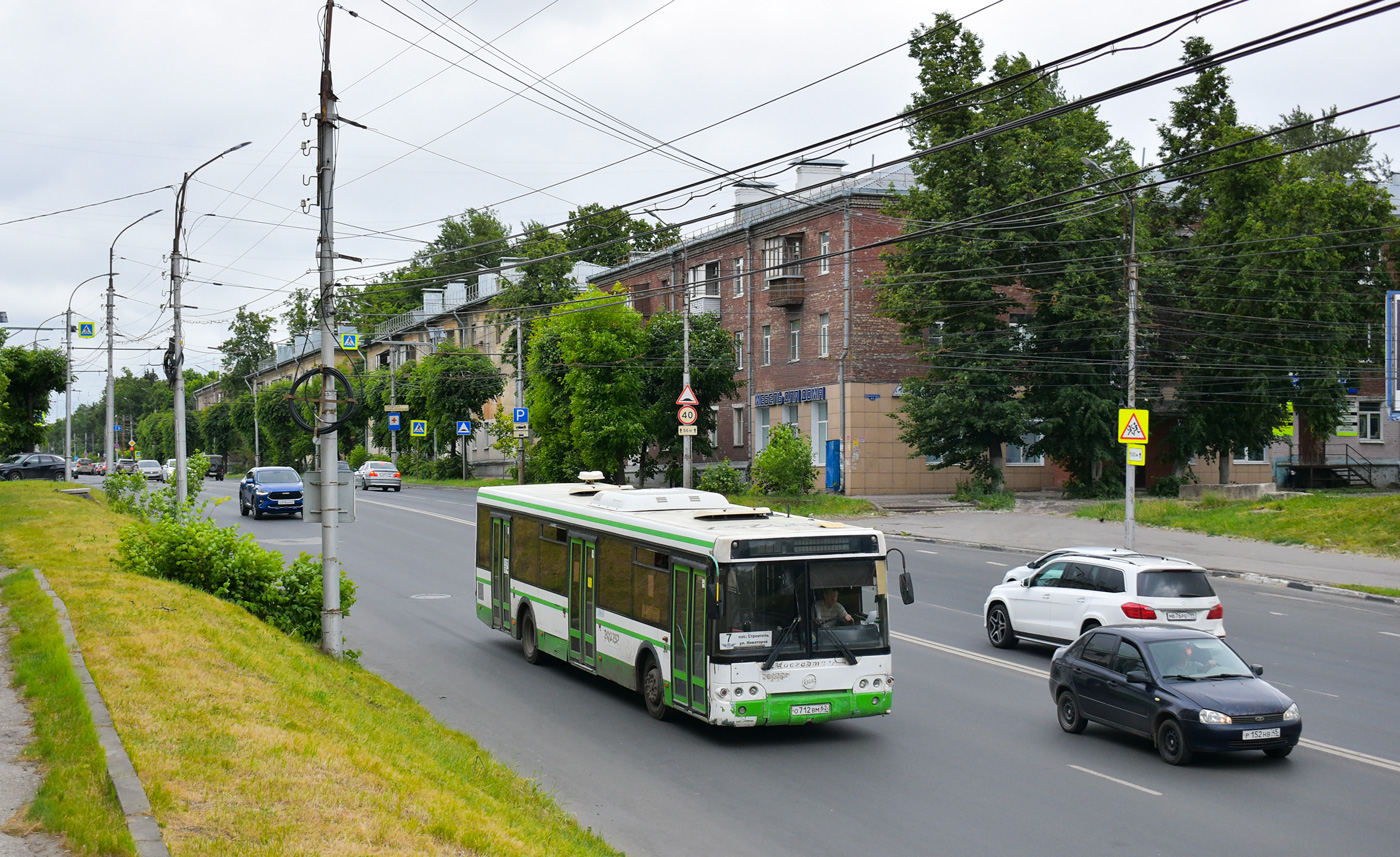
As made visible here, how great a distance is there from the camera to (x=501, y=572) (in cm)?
1680

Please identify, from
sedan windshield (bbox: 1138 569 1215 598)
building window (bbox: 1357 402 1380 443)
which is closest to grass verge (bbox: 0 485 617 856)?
sedan windshield (bbox: 1138 569 1215 598)

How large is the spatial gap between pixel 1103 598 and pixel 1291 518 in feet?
65.4

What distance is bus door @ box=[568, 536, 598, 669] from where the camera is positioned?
45.9 ft

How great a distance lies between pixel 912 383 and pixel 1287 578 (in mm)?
19495

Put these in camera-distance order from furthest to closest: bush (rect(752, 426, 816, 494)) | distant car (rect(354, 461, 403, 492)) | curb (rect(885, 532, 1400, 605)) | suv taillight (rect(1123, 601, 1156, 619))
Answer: distant car (rect(354, 461, 403, 492)), bush (rect(752, 426, 816, 494)), curb (rect(885, 532, 1400, 605)), suv taillight (rect(1123, 601, 1156, 619))

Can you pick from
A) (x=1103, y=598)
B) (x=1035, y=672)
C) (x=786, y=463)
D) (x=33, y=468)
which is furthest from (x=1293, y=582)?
(x=33, y=468)

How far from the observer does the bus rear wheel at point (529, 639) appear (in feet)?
51.7

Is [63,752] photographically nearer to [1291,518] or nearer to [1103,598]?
[1103,598]

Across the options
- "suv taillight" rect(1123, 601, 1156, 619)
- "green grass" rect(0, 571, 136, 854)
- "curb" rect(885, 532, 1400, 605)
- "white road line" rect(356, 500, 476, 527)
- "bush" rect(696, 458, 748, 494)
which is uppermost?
"bush" rect(696, 458, 748, 494)

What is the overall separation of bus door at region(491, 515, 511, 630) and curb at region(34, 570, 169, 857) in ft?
22.7

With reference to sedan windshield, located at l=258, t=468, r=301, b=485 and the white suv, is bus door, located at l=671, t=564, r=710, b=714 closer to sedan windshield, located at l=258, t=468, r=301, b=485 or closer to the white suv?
A: the white suv

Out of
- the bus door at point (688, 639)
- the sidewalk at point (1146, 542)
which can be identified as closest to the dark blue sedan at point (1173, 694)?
the bus door at point (688, 639)

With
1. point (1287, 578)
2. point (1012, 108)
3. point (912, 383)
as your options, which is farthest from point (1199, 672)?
point (1012, 108)

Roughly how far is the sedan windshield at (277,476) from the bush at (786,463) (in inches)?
626
